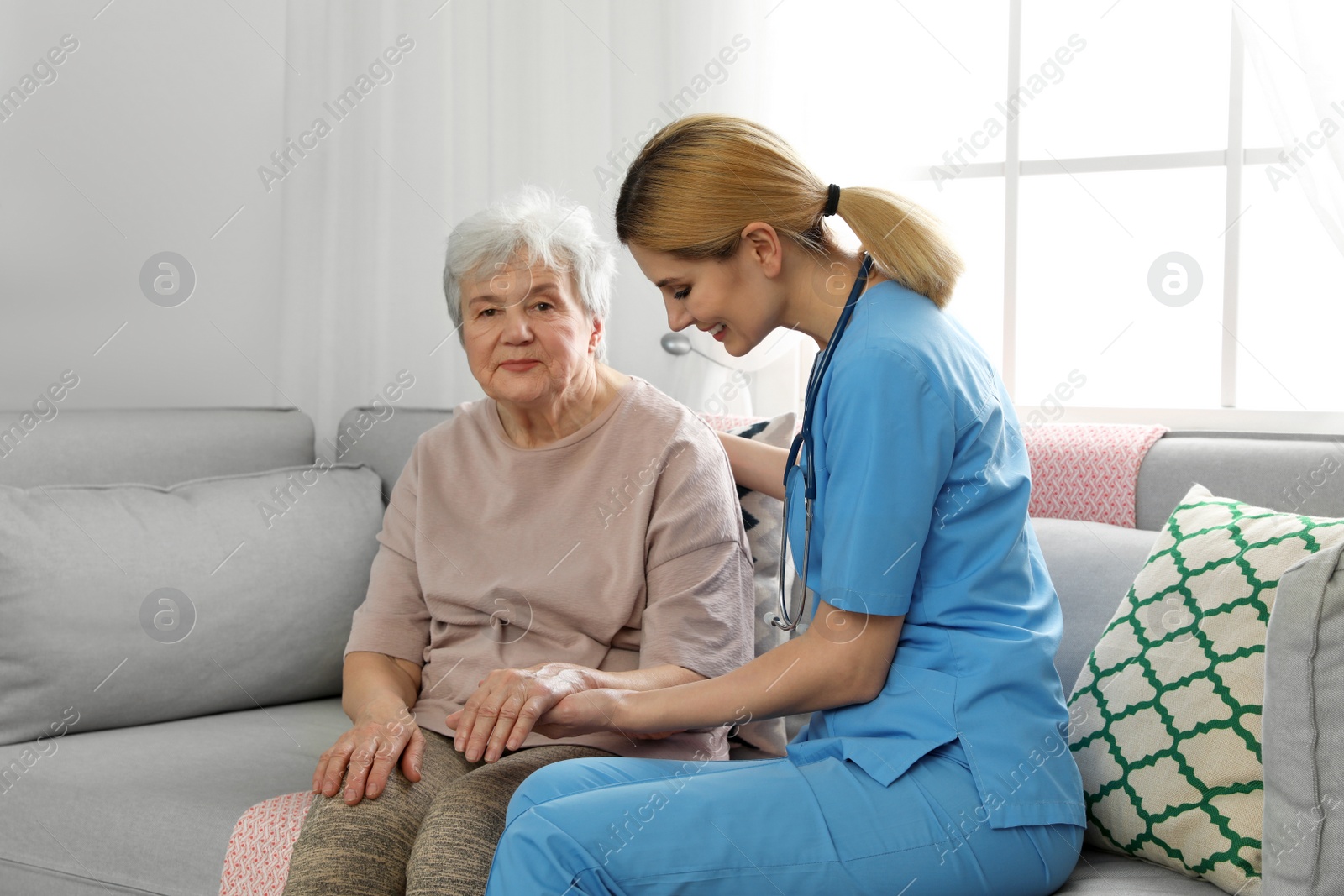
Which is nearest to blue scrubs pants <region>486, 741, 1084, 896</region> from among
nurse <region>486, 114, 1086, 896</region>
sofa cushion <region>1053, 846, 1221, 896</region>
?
nurse <region>486, 114, 1086, 896</region>

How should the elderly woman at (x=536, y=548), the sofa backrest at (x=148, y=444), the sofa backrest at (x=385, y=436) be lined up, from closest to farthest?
the elderly woman at (x=536, y=548) < the sofa backrest at (x=148, y=444) < the sofa backrest at (x=385, y=436)

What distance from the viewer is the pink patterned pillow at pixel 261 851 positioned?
4.88 feet

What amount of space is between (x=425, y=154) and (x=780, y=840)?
7.92 ft

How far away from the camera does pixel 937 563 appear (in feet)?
3.98

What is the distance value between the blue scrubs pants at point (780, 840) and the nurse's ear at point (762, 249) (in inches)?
22.3

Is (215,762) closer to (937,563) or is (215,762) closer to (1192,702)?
(937,563)

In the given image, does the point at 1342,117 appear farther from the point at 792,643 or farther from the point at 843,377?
the point at 792,643

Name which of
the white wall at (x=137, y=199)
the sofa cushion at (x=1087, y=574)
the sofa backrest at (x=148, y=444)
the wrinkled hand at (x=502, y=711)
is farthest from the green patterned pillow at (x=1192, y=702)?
the white wall at (x=137, y=199)

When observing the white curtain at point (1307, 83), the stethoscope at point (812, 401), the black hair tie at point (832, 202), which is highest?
the white curtain at point (1307, 83)

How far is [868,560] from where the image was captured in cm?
115

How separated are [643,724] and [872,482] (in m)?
0.40

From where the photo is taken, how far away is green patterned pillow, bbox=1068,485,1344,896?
125 centimetres

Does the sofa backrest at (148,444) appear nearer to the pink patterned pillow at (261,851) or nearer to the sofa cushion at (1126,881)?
the pink patterned pillow at (261,851)

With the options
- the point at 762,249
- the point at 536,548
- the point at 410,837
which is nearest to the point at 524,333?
the point at 536,548
